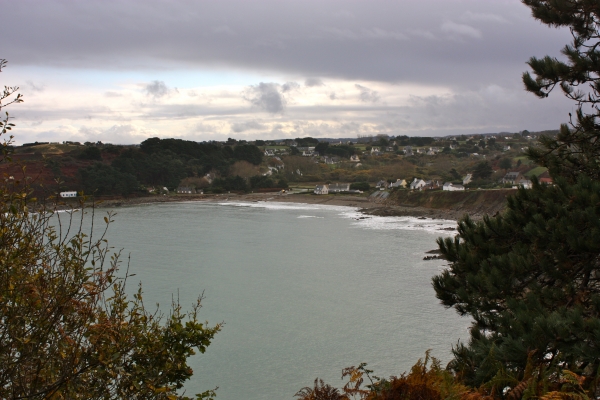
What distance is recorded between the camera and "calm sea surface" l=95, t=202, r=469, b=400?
1177 centimetres

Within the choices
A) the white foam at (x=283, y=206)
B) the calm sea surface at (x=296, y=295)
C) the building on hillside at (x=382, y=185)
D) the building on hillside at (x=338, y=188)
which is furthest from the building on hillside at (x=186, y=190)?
the calm sea surface at (x=296, y=295)

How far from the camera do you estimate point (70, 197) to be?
55250mm

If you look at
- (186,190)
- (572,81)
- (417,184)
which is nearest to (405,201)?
(417,184)

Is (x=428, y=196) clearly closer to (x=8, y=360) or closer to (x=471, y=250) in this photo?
(x=471, y=250)

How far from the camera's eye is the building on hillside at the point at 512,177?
50787mm

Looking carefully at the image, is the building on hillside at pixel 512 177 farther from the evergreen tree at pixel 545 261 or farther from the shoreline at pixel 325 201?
the evergreen tree at pixel 545 261

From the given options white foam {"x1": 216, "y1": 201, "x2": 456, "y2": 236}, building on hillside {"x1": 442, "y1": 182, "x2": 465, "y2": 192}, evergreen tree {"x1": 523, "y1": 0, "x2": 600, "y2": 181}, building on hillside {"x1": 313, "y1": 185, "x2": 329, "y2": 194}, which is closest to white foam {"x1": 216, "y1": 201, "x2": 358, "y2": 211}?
white foam {"x1": 216, "y1": 201, "x2": 456, "y2": 236}

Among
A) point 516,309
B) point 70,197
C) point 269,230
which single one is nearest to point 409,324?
point 516,309

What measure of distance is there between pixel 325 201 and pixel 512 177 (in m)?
18.6

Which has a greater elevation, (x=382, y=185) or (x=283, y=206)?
(x=382, y=185)

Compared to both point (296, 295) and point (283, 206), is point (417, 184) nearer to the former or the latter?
point (283, 206)

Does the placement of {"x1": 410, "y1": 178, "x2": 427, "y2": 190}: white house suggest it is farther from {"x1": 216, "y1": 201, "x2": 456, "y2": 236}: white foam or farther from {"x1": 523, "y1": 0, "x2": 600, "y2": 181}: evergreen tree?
{"x1": 523, "y1": 0, "x2": 600, "y2": 181}: evergreen tree

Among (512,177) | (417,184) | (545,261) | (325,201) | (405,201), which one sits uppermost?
(545,261)

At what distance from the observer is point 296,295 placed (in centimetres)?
1759
